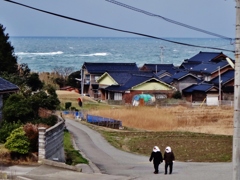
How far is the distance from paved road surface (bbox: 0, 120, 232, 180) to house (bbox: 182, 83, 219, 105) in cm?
3457

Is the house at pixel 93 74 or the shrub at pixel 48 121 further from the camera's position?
the house at pixel 93 74

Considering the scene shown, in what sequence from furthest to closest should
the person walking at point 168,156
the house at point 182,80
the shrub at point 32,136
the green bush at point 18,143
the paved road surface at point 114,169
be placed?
the house at point 182,80
the person walking at point 168,156
the shrub at point 32,136
the green bush at point 18,143
the paved road surface at point 114,169

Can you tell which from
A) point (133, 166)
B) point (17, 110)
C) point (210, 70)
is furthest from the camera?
point (210, 70)

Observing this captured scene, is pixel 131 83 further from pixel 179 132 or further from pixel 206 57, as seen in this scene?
pixel 179 132

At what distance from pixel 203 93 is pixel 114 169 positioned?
46.4m

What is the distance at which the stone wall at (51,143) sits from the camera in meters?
19.9

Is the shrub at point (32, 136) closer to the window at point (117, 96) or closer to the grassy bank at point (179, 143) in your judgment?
the grassy bank at point (179, 143)

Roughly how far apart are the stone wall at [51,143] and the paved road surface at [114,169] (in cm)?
66

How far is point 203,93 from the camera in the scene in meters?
69.1

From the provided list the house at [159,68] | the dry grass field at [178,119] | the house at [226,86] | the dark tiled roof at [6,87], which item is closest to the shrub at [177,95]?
the house at [226,86]

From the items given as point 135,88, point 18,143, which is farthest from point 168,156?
point 135,88

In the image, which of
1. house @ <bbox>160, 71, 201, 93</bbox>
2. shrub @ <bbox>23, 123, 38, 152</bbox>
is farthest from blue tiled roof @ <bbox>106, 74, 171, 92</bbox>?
shrub @ <bbox>23, 123, 38, 152</bbox>

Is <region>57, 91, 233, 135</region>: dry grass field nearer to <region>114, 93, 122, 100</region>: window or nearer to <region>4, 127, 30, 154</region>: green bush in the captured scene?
<region>114, 93, 122, 100</region>: window

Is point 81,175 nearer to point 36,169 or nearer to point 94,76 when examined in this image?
point 36,169
